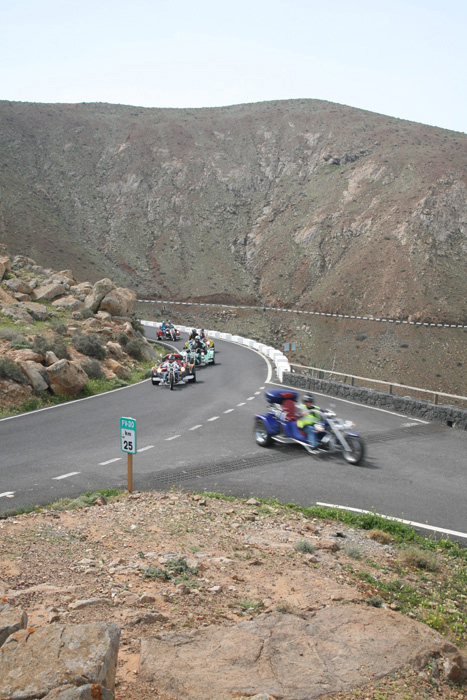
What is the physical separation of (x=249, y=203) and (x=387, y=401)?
7675 cm

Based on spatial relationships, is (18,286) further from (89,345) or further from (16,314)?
(89,345)

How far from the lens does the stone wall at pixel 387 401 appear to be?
16766 mm

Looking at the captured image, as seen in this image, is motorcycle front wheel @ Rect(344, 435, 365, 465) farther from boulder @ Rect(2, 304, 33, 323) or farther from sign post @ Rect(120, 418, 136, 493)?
boulder @ Rect(2, 304, 33, 323)

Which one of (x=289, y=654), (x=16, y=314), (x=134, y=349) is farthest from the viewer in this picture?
(x=134, y=349)

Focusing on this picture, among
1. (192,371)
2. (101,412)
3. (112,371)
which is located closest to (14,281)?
(112,371)

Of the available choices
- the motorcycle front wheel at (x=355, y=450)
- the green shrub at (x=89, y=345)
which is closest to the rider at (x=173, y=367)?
the green shrub at (x=89, y=345)

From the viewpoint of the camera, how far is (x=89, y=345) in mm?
24656

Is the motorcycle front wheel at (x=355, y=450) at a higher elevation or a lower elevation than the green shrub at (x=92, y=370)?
higher

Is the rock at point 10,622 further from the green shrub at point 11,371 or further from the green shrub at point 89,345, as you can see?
the green shrub at point 89,345

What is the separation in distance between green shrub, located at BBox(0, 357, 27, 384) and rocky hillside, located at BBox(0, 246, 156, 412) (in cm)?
3

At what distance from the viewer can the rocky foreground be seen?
4.39 m

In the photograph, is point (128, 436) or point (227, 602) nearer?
point (227, 602)

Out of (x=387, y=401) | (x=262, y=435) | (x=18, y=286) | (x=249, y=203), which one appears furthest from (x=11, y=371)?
(x=249, y=203)

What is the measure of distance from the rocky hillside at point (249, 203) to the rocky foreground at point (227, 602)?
54814mm
